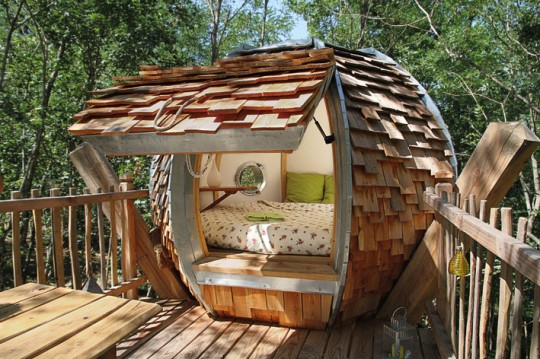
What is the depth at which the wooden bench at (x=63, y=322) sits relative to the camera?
3.81ft

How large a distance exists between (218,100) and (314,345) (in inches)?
74.2

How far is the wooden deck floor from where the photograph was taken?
105 inches

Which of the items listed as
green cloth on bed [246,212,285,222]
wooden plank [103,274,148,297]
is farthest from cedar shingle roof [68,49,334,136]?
green cloth on bed [246,212,285,222]

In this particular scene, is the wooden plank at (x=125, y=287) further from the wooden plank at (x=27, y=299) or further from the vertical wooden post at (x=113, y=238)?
the wooden plank at (x=27, y=299)

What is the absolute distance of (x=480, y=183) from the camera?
7.91 ft

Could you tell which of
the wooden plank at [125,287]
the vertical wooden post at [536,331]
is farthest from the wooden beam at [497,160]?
the wooden plank at [125,287]

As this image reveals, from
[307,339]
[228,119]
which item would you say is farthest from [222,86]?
[307,339]

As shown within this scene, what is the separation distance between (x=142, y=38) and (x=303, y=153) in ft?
10.7

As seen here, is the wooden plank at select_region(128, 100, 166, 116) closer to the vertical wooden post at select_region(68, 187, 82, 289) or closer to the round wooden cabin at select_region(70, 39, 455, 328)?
the round wooden cabin at select_region(70, 39, 455, 328)

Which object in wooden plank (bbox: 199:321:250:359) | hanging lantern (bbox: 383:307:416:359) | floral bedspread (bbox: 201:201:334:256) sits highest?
floral bedspread (bbox: 201:201:334:256)

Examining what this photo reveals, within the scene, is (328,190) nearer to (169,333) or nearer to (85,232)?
(169,333)

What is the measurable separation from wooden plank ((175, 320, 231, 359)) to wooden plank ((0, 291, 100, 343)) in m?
1.25

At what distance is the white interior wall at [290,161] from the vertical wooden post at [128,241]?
2.00m

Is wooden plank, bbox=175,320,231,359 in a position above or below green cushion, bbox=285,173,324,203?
below
